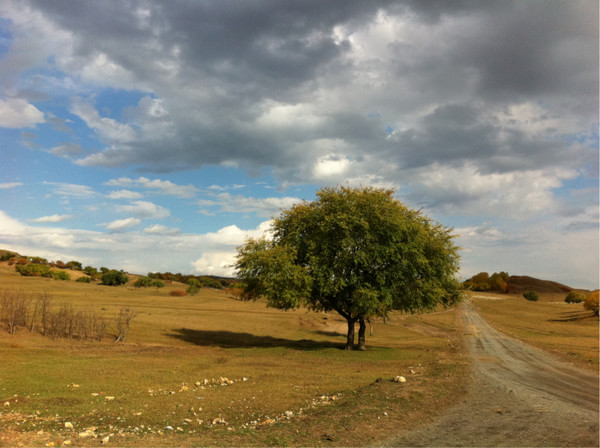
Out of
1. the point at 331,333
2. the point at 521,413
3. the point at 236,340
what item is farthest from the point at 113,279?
the point at 521,413

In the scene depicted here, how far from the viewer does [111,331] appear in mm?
35094

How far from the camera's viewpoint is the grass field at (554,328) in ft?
111

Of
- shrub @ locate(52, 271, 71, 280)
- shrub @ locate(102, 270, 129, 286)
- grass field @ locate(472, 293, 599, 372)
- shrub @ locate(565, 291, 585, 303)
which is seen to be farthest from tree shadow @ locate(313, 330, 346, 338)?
shrub @ locate(565, 291, 585, 303)

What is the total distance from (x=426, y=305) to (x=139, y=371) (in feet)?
69.6

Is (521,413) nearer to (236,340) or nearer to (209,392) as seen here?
(209,392)

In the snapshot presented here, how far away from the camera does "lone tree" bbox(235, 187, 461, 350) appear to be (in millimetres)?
29922

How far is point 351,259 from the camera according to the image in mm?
30453

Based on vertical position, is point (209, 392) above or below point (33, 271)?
below

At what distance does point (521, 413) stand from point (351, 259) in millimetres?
18034

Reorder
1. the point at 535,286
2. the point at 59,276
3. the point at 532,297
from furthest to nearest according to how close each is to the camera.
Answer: the point at 535,286
the point at 532,297
the point at 59,276

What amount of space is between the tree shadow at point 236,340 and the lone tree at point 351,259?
4496 mm

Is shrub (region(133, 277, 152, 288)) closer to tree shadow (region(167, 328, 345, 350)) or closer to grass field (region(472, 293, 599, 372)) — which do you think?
tree shadow (region(167, 328, 345, 350))

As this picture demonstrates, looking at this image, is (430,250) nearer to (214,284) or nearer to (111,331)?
(111,331)

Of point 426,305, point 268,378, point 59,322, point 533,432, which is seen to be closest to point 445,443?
point 533,432
